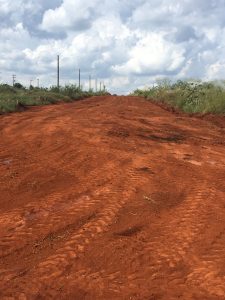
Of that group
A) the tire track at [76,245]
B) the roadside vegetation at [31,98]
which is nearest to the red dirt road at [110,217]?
the tire track at [76,245]

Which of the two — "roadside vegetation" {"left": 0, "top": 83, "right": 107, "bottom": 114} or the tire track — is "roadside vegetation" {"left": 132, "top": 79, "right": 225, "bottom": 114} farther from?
the tire track

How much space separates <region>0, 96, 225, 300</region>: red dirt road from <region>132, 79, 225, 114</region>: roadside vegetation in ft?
27.6

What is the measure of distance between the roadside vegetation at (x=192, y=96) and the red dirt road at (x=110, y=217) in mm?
8412

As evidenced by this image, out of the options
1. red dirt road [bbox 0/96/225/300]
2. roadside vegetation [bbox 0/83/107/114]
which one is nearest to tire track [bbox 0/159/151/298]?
red dirt road [bbox 0/96/225/300]

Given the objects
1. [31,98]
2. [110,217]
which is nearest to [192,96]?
[31,98]

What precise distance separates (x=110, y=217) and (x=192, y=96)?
648 inches

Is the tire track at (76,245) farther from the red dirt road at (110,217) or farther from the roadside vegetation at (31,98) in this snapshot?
the roadside vegetation at (31,98)

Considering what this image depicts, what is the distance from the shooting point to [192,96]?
22.2m

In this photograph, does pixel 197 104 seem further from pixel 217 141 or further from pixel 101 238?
pixel 101 238

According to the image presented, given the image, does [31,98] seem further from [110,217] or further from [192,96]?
[110,217]

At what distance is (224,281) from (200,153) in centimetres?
600

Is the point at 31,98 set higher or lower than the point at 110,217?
higher

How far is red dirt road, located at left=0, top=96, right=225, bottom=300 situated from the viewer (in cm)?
484

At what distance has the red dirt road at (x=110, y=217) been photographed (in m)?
4.84
